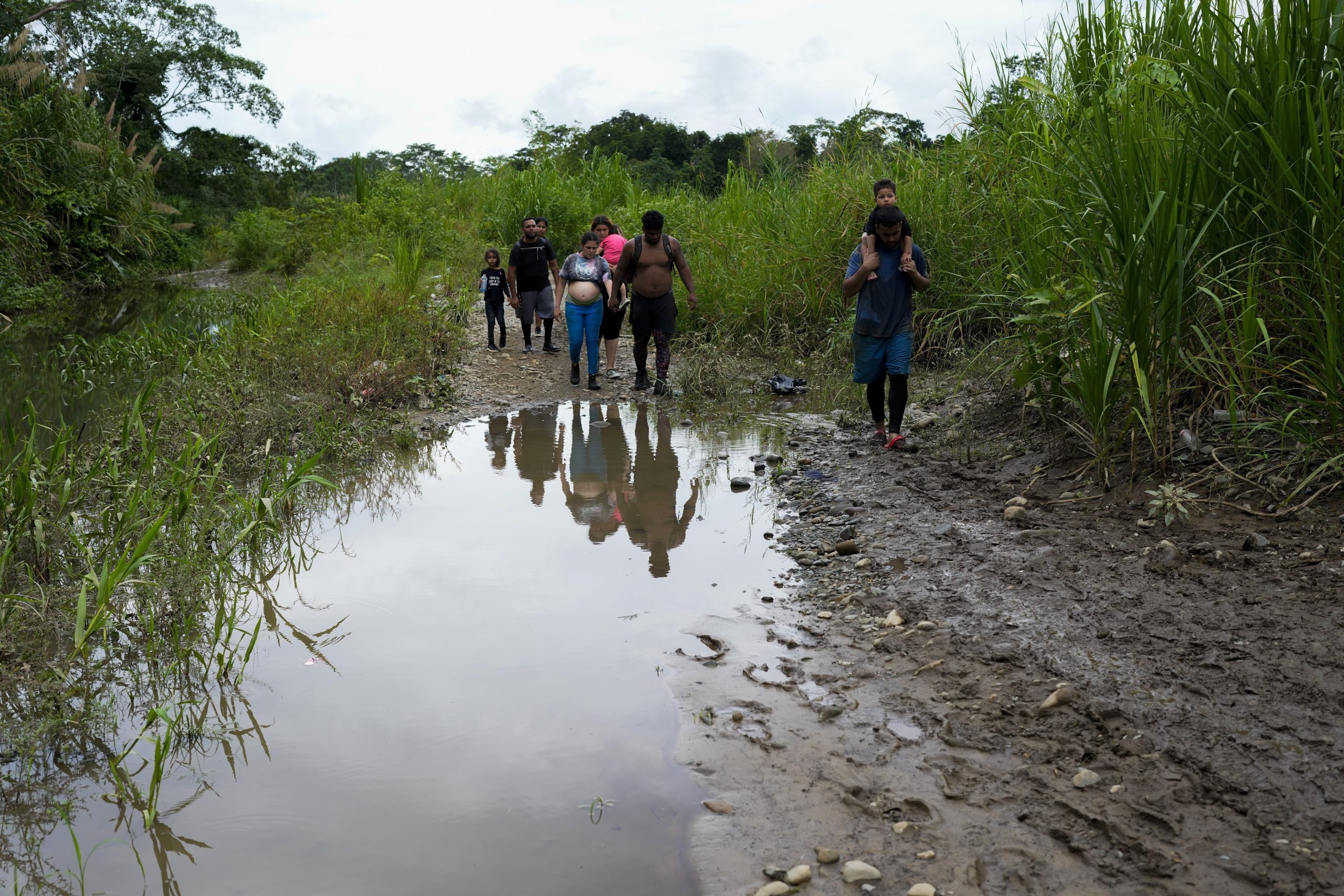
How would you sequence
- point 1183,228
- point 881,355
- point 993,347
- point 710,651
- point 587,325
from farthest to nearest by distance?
point 587,325, point 993,347, point 881,355, point 1183,228, point 710,651

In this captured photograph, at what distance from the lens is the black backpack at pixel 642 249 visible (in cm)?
929

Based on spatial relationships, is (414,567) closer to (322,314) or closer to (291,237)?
(322,314)

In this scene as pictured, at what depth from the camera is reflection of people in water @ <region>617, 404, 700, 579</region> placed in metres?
5.34

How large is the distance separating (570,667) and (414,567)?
1.53 metres

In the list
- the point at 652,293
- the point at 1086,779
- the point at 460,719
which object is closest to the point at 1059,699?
the point at 1086,779

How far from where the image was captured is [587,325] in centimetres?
1009

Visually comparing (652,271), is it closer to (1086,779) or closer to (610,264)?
(610,264)

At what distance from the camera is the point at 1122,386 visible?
4789 mm

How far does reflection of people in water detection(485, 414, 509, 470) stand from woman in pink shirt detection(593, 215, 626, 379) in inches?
70.2

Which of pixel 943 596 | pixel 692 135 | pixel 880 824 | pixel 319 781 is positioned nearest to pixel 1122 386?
pixel 943 596

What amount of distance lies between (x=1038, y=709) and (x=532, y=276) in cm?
874

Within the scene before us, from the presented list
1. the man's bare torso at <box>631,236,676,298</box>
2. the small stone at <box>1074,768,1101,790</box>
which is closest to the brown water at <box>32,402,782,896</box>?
the small stone at <box>1074,768,1101,790</box>

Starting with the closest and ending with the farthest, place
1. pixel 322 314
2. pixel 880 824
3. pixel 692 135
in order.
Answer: pixel 880 824 < pixel 322 314 < pixel 692 135

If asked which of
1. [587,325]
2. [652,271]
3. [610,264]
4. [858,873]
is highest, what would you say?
[610,264]
